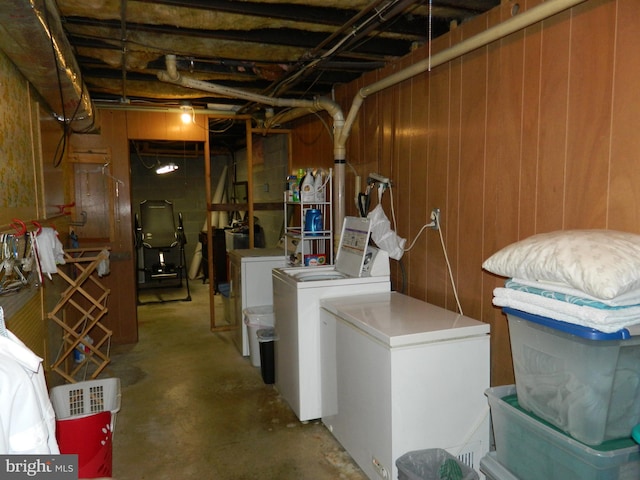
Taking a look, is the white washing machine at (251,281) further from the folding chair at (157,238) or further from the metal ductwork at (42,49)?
the folding chair at (157,238)

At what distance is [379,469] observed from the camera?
2.14 metres

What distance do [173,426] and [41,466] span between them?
200 centimetres

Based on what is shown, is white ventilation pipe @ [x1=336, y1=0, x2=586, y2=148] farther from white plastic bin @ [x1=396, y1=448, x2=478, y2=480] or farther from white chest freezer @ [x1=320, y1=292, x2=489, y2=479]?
white plastic bin @ [x1=396, y1=448, x2=478, y2=480]

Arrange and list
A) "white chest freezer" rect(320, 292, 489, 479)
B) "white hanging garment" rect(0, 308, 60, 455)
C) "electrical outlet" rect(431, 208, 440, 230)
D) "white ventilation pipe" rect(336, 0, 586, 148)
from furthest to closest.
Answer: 1. "electrical outlet" rect(431, 208, 440, 230)
2. "white chest freezer" rect(320, 292, 489, 479)
3. "white ventilation pipe" rect(336, 0, 586, 148)
4. "white hanging garment" rect(0, 308, 60, 455)

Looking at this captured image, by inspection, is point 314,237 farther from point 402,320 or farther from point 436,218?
point 402,320

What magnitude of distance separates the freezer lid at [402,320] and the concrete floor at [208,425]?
80 cm

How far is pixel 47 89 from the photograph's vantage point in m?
2.74

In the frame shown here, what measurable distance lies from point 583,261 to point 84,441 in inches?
85.7

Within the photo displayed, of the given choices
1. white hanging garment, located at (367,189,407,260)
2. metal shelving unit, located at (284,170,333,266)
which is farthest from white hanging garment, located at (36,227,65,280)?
white hanging garment, located at (367,189,407,260)

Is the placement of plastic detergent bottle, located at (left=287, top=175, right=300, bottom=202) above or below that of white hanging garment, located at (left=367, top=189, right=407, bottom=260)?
above

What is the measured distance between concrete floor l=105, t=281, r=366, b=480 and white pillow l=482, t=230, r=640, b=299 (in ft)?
4.70

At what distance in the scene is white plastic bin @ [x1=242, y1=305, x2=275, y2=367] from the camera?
3.85 m

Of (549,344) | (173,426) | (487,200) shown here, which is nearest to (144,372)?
(173,426)

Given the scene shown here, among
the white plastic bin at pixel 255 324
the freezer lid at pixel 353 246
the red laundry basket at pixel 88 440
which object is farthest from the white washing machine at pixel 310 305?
the red laundry basket at pixel 88 440
